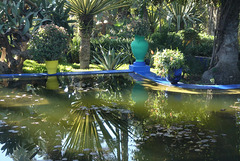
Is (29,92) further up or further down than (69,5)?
further down

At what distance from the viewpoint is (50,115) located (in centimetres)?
702

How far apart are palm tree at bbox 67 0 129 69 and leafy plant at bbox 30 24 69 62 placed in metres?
1.80

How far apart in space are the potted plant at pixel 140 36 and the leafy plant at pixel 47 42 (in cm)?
302

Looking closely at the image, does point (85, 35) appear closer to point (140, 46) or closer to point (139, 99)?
point (140, 46)

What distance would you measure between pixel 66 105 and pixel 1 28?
5648 mm

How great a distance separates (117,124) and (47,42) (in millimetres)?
6861

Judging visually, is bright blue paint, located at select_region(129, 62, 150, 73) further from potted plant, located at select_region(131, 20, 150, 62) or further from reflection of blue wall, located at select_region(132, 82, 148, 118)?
reflection of blue wall, located at select_region(132, 82, 148, 118)

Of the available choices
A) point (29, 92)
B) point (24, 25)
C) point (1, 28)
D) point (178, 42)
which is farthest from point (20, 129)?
point (178, 42)

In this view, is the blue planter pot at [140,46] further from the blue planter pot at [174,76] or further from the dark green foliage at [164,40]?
the blue planter pot at [174,76]

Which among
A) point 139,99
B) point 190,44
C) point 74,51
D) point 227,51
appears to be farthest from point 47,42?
point 227,51

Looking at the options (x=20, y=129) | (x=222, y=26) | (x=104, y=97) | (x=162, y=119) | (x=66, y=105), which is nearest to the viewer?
(x=20, y=129)

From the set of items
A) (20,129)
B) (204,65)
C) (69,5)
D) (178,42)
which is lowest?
(20,129)

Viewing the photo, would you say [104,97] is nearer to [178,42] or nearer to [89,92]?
[89,92]

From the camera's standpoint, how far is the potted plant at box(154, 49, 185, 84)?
10039 mm
